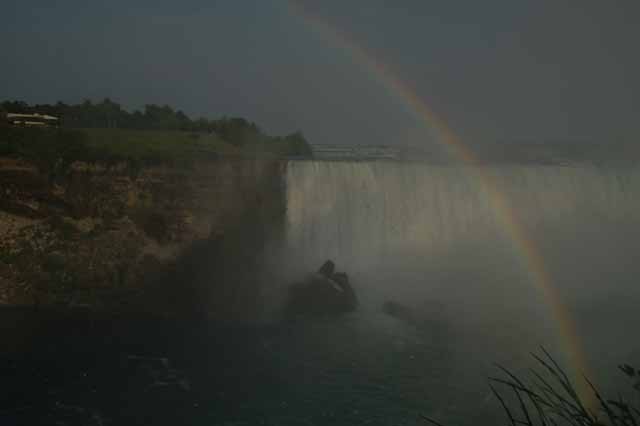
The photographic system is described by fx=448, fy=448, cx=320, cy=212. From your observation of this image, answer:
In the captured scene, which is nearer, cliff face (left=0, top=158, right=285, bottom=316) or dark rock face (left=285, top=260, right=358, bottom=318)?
dark rock face (left=285, top=260, right=358, bottom=318)

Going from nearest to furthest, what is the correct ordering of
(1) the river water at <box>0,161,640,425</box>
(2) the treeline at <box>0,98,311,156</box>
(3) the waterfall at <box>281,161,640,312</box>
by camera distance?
(1) the river water at <box>0,161,640,425</box> < (3) the waterfall at <box>281,161,640,312</box> < (2) the treeline at <box>0,98,311,156</box>

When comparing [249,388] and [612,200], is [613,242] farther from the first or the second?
[249,388]

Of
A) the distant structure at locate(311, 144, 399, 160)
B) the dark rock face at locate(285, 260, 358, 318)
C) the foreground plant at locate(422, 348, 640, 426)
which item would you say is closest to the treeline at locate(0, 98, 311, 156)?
the distant structure at locate(311, 144, 399, 160)

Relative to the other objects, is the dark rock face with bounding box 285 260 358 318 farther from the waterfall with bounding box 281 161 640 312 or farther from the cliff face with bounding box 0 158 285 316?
the waterfall with bounding box 281 161 640 312

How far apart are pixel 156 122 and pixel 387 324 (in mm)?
29851

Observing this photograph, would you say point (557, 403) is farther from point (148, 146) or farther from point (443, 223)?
point (148, 146)

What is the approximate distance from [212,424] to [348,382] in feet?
11.6

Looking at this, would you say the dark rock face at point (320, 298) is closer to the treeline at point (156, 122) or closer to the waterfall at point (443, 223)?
the waterfall at point (443, 223)

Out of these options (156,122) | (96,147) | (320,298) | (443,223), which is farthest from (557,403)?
(156,122)

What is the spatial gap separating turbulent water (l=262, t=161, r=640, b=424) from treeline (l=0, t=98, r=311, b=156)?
10099mm

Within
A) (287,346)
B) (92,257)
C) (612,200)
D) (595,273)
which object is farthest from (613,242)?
(92,257)

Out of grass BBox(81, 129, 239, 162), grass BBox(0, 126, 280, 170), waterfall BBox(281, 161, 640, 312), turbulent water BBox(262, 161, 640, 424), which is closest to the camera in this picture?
turbulent water BBox(262, 161, 640, 424)

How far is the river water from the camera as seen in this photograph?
34.1 feet

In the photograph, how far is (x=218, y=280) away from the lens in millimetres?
19422
